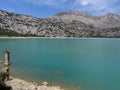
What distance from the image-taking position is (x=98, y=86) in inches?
1151

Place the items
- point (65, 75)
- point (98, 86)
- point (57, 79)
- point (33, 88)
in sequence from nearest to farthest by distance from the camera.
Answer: point (33, 88), point (98, 86), point (57, 79), point (65, 75)

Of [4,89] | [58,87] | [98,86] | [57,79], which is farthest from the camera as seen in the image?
[57,79]

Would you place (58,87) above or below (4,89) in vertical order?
below

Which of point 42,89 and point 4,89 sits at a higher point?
point 4,89

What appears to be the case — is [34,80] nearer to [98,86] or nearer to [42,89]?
[42,89]

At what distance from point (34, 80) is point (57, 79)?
10.8 ft

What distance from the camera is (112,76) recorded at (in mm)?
36594

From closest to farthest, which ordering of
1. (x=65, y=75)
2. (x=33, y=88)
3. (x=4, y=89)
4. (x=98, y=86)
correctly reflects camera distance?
1. (x=4, y=89)
2. (x=33, y=88)
3. (x=98, y=86)
4. (x=65, y=75)

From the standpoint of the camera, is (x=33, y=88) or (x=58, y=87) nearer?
(x=33, y=88)

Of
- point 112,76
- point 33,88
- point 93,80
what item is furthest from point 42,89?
point 112,76

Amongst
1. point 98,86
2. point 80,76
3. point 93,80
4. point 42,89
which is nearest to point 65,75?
point 80,76

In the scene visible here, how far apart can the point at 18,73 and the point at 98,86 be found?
13.2 metres

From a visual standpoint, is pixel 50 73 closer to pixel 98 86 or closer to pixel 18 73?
pixel 18 73

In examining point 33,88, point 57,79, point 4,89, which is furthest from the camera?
point 57,79
